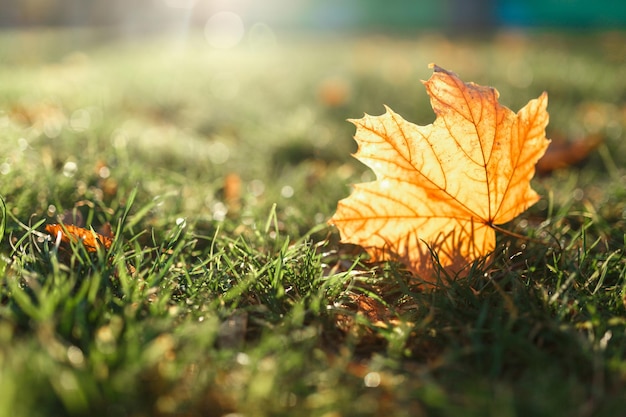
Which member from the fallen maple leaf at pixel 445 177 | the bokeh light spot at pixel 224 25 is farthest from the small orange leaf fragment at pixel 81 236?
the bokeh light spot at pixel 224 25

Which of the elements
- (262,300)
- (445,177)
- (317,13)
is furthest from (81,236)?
(317,13)

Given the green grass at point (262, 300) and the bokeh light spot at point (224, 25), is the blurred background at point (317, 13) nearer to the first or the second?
the bokeh light spot at point (224, 25)

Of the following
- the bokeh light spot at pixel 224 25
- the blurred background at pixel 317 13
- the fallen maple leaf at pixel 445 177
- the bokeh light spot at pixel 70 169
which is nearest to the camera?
the fallen maple leaf at pixel 445 177

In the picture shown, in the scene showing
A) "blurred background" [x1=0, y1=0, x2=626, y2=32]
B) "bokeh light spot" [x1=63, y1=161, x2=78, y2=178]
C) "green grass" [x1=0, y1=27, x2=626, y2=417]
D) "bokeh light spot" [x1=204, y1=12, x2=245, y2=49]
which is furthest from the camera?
"bokeh light spot" [x1=204, y1=12, x2=245, y2=49]

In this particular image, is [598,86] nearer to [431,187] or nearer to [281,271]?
[431,187]

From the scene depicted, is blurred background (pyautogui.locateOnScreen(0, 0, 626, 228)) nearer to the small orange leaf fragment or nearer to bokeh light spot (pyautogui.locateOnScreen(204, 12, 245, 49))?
the small orange leaf fragment

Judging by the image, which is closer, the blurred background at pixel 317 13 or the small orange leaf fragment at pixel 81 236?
the small orange leaf fragment at pixel 81 236

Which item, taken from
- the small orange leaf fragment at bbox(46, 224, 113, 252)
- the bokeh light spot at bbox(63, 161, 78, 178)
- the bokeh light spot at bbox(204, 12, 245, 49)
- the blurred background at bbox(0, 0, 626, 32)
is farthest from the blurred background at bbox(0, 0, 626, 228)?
the bokeh light spot at bbox(204, 12, 245, 49)
